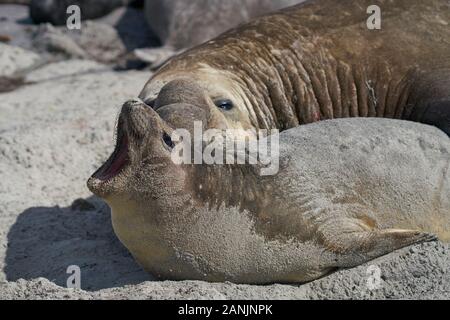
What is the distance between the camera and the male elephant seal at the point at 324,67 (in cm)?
497

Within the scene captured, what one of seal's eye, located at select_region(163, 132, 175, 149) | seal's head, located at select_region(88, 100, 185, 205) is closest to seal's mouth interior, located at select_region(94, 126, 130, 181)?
seal's head, located at select_region(88, 100, 185, 205)

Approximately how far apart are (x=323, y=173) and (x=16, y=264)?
1.65 meters

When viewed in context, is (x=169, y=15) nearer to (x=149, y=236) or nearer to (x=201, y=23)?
(x=201, y=23)

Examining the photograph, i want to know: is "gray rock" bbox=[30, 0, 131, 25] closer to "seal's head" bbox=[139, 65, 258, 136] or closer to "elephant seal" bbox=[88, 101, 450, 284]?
"seal's head" bbox=[139, 65, 258, 136]

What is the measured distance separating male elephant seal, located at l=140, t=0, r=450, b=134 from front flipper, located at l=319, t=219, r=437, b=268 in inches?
43.3

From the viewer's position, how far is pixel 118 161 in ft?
12.4

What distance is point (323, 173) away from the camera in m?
3.93

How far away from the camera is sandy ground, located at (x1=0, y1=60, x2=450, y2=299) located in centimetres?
378

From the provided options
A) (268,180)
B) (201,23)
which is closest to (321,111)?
(268,180)

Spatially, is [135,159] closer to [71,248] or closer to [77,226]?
[71,248]

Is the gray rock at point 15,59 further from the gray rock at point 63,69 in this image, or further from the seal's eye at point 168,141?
the seal's eye at point 168,141

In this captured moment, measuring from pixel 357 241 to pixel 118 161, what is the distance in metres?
1.01
